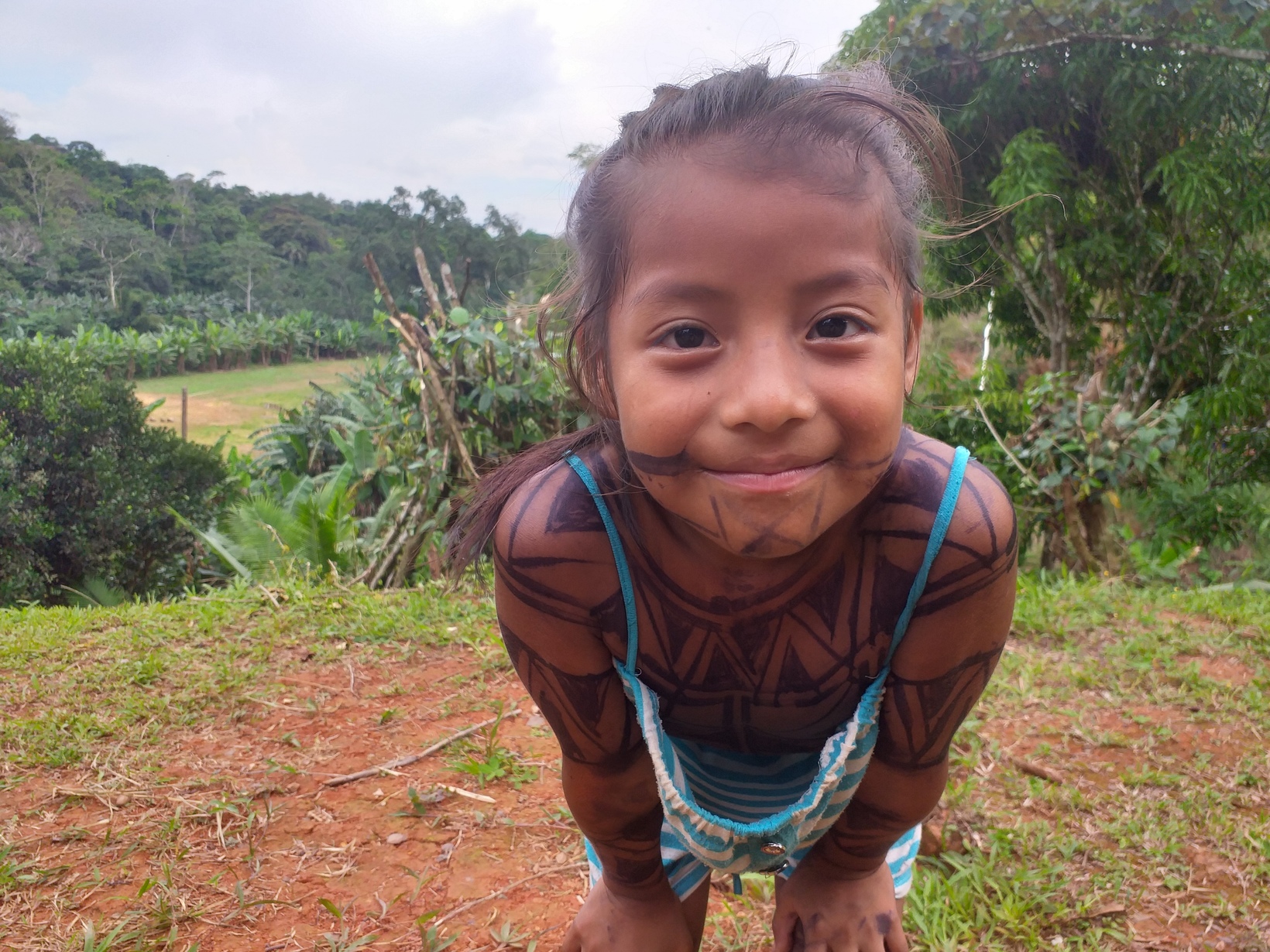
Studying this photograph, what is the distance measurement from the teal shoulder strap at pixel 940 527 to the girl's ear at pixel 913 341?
4.7 inches

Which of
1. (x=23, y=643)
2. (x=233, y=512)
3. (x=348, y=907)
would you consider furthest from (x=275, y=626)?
(x=233, y=512)

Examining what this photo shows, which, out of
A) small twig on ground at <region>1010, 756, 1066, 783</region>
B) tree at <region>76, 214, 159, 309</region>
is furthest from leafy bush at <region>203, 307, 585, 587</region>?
tree at <region>76, 214, 159, 309</region>

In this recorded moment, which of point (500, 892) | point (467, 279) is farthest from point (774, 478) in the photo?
point (467, 279)

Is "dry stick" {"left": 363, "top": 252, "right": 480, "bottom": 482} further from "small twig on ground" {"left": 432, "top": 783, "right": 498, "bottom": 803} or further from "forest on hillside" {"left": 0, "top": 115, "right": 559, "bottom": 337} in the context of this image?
"forest on hillside" {"left": 0, "top": 115, "right": 559, "bottom": 337}

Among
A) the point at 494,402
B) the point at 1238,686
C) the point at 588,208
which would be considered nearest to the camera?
the point at 588,208

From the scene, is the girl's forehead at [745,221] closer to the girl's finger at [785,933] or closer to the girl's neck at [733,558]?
the girl's neck at [733,558]

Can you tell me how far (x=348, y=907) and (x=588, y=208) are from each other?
1.90 m

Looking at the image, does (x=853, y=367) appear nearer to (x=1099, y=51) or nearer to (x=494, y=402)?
(x=494, y=402)

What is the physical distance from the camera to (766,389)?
93 centimetres

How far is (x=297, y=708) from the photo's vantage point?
10.6 feet

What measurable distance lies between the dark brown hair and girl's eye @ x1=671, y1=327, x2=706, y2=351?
5.0 inches

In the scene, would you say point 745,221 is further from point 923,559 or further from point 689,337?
point 923,559

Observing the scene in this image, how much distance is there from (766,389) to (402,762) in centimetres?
231

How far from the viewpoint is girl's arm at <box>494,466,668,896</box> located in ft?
4.03
